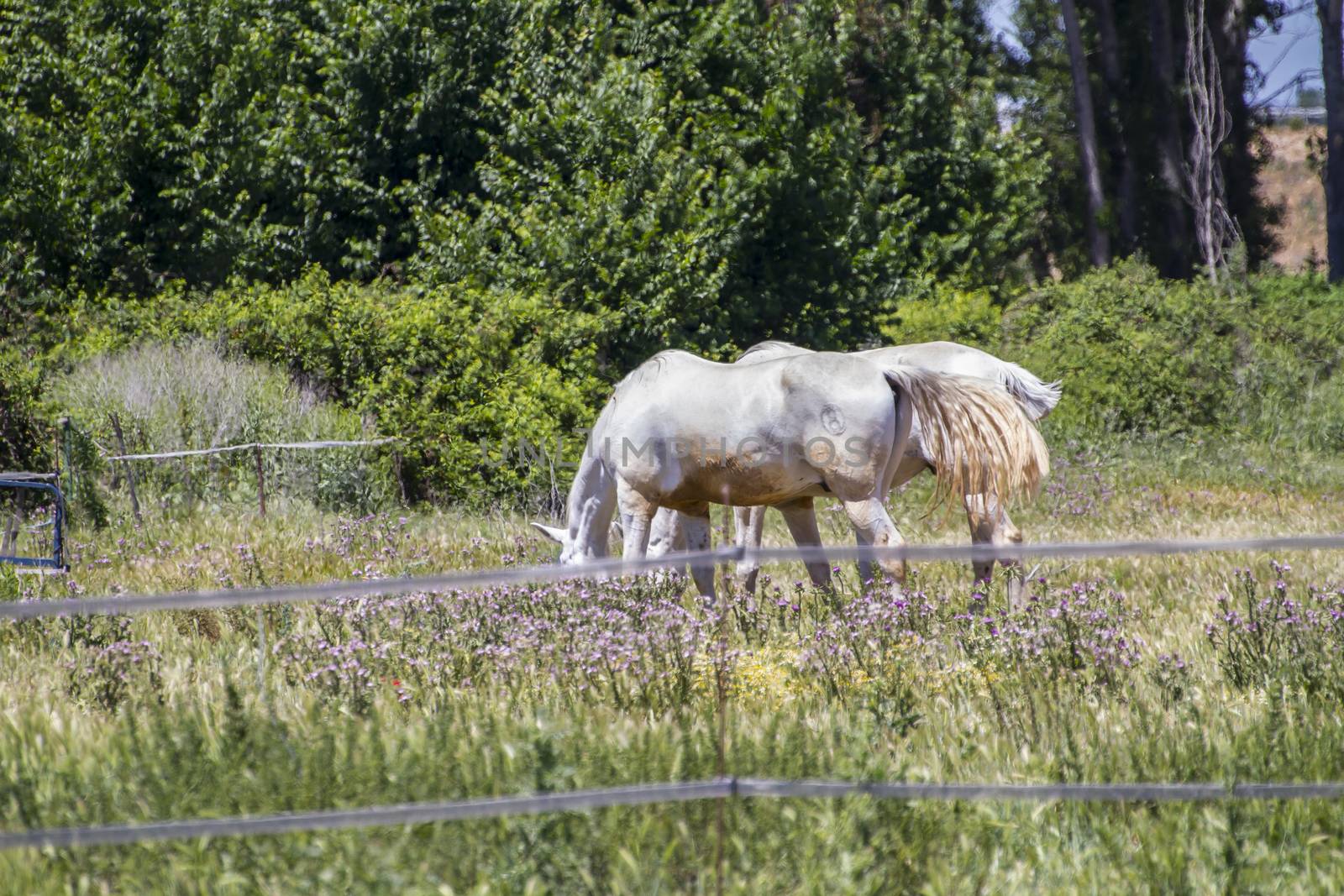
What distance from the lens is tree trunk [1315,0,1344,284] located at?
2594 centimetres

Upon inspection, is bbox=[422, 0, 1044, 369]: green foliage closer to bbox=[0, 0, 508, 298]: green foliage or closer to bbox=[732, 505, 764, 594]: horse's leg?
bbox=[0, 0, 508, 298]: green foliage

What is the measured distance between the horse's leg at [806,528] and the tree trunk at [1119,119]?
2220 cm

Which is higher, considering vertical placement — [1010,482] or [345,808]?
[1010,482]

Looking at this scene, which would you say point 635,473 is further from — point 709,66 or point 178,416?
point 709,66

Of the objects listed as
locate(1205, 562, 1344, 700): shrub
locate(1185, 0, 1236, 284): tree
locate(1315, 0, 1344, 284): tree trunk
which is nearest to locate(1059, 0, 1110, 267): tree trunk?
locate(1185, 0, 1236, 284): tree

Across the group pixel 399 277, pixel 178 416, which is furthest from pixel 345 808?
pixel 399 277

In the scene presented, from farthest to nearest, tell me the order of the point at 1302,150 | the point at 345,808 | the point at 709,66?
the point at 1302,150, the point at 709,66, the point at 345,808

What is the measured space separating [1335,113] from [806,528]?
22.4 metres

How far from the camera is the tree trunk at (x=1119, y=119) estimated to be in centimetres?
2897

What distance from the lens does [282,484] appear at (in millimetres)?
11930

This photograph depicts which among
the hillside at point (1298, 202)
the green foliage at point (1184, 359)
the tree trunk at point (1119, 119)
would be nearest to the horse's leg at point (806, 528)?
the green foliage at point (1184, 359)

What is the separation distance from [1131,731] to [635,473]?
347 cm

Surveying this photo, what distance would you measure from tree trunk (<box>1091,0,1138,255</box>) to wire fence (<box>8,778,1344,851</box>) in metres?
26.2

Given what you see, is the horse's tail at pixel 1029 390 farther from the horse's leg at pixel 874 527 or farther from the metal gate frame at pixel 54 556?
the metal gate frame at pixel 54 556
